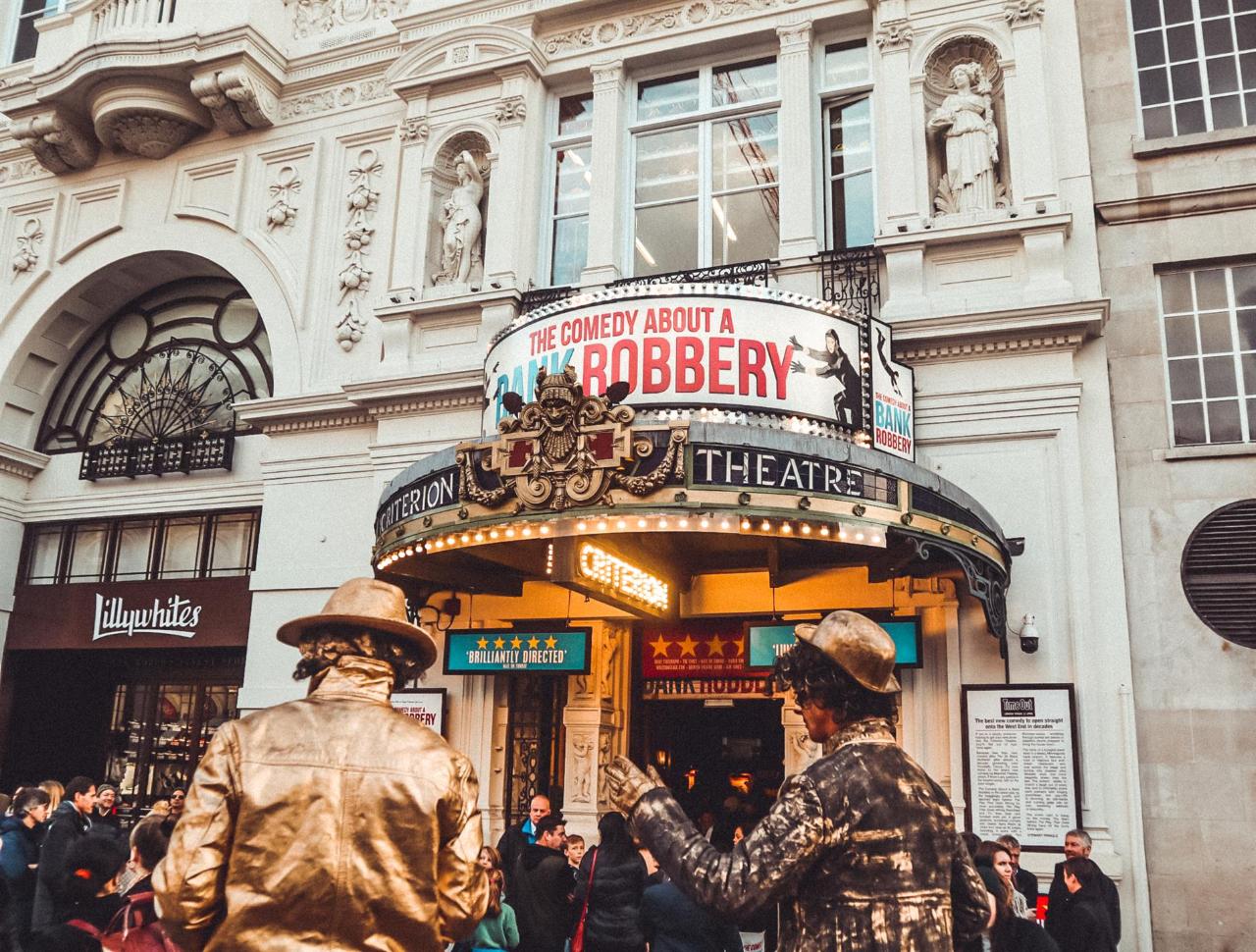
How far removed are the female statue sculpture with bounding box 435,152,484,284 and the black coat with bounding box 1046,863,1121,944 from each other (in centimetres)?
899

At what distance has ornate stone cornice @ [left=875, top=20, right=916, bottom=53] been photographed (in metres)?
11.6

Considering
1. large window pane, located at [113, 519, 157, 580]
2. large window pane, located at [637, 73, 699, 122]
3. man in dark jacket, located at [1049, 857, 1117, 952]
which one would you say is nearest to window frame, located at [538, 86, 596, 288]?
large window pane, located at [637, 73, 699, 122]

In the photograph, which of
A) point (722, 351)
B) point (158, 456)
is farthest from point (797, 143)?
point (158, 456)

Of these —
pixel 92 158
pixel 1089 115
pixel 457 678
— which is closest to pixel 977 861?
pixel 457 678

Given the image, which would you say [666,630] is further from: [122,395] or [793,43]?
[122,395]

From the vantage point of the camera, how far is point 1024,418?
10.1 meters

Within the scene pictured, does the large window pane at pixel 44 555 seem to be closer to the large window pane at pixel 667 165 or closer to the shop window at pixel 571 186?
the shop window at pixel 571 186

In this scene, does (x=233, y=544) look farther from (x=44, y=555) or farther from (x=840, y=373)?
(x=840, y=373)

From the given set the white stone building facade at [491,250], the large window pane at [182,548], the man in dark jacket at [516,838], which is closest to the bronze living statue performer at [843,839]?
the man in dark jacket at [516,838]

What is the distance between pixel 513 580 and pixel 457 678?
1362 mm

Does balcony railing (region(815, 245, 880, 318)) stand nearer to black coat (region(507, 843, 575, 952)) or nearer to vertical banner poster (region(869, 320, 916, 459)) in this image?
vertical banner poster (region(869, 320, 916, 459))

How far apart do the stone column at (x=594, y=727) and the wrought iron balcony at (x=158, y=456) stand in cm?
630

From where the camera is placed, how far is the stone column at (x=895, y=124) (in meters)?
11.1

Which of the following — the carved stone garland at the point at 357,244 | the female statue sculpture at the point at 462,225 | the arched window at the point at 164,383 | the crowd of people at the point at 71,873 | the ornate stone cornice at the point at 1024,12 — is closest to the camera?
the crowd of people at the point at 71,873
